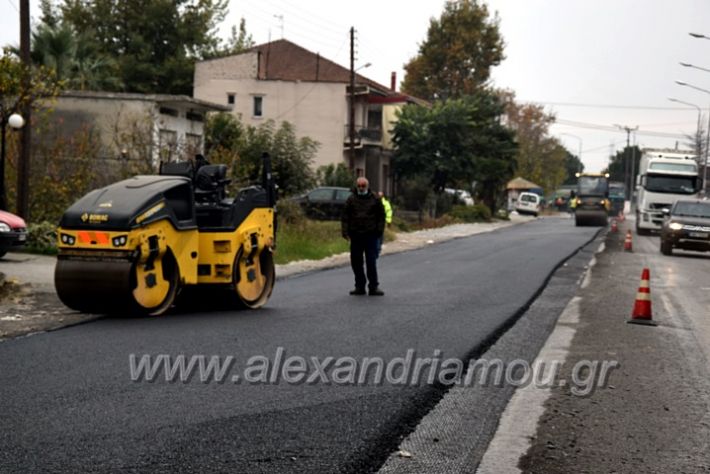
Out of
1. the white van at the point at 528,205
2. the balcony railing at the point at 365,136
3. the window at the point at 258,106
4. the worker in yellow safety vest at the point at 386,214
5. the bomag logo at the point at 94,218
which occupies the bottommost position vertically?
the white van at the point at 528,205

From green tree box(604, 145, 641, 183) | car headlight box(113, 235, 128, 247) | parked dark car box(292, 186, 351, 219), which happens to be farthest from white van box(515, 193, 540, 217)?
green tree box(604, 145, 641, 183)

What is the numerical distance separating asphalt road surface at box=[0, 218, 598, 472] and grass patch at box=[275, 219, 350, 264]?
34.9 feet

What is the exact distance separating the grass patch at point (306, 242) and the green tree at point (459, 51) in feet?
177

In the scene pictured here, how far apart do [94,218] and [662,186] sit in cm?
3561

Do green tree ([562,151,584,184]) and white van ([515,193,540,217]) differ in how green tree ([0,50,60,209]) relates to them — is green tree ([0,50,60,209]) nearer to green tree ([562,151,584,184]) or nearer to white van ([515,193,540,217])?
white van ([515,193,540,217])

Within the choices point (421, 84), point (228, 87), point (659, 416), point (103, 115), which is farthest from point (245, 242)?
point (421, 84)

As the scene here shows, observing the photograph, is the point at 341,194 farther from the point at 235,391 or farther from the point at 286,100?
the point at 235,391

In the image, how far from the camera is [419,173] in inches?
2463

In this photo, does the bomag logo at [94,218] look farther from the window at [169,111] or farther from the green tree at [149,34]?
the green tree at [149,34]

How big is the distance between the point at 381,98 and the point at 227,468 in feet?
190

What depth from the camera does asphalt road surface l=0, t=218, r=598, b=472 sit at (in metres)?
6.20

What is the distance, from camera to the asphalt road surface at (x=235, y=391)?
6203 millimetres

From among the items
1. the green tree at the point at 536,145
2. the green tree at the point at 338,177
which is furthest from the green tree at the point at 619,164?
the green tree at the point at 338,177

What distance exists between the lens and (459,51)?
86.1 meters
